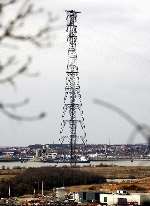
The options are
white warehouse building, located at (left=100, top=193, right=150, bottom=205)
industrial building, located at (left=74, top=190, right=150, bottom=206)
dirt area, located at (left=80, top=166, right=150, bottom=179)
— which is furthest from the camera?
dirt area, located at (left=80, top=166, right=150, bottom=179)

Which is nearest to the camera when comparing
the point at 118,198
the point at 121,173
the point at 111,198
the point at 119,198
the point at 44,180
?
the point at 119,198

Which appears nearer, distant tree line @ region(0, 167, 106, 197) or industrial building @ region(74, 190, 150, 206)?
industrial building @ region(74, 190, 150, 206)

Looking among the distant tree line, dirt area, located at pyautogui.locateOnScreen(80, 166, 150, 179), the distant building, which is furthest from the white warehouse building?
dirt area, located at pyautogui.locateOnScreen(80, 166, 150, 179)

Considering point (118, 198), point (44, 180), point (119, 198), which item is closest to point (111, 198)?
point (118, 198)

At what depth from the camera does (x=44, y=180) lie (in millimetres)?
41000

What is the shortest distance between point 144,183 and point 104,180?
10.0 meters

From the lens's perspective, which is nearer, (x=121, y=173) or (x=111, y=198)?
(x=111, y=198)

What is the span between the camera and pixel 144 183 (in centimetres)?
3491

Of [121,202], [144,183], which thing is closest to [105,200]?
[121,202]

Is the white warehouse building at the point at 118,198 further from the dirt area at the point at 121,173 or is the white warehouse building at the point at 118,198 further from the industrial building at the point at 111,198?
the dirt area at the point at 121,173

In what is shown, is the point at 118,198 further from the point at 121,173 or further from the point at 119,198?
the point at 121,173

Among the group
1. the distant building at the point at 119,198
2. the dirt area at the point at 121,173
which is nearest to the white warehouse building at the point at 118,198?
the distant building at the point at 119,198

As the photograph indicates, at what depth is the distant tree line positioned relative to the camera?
3662 centimetres

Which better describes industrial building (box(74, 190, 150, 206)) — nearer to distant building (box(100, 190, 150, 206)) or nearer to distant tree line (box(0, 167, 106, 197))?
distant building (box(100, 190, 150, 206))
